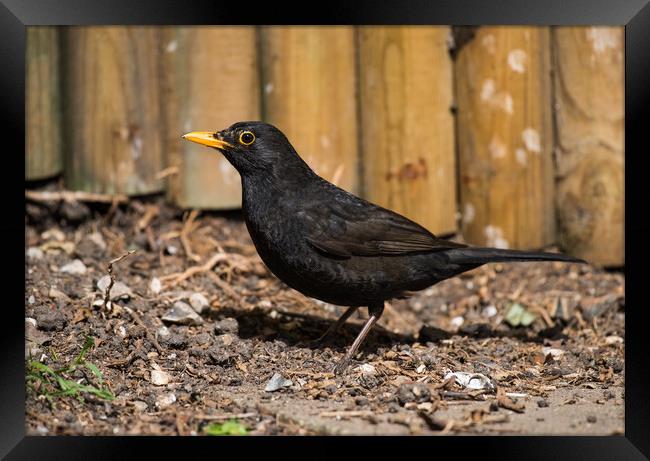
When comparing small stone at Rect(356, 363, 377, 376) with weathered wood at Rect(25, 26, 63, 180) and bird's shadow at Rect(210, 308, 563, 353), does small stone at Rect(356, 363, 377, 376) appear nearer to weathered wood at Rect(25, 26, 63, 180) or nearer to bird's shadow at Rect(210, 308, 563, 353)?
bird's shadow at Rect(210, 308, 563, 353)

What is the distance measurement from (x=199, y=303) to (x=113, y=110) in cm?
198

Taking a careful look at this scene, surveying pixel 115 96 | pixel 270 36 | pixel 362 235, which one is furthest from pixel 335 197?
pixel 115 96

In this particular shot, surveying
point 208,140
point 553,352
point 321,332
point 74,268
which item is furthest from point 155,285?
point 553,352

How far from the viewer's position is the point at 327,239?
19.0 ft

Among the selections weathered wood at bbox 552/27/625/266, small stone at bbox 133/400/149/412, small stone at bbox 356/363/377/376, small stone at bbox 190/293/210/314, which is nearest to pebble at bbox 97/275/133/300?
small stone at bbox 190/293/210/314

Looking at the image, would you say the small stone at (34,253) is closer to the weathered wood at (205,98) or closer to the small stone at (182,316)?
the weathered wood at (205,98)

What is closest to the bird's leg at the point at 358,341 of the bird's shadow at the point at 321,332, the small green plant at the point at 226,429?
the bird's shadow at the point at 321,332

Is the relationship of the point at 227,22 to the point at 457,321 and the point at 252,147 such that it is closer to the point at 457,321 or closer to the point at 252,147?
the point at 252,147

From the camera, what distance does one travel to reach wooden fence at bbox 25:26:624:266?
24.2ft

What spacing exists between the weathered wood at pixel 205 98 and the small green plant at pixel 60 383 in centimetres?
267

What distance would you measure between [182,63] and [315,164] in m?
1.43

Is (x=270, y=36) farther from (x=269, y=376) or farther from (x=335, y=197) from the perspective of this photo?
(x=269, y=376)

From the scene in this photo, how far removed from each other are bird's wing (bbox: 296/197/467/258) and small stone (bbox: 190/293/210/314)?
1.24 m

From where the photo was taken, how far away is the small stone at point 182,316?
6.13 m
